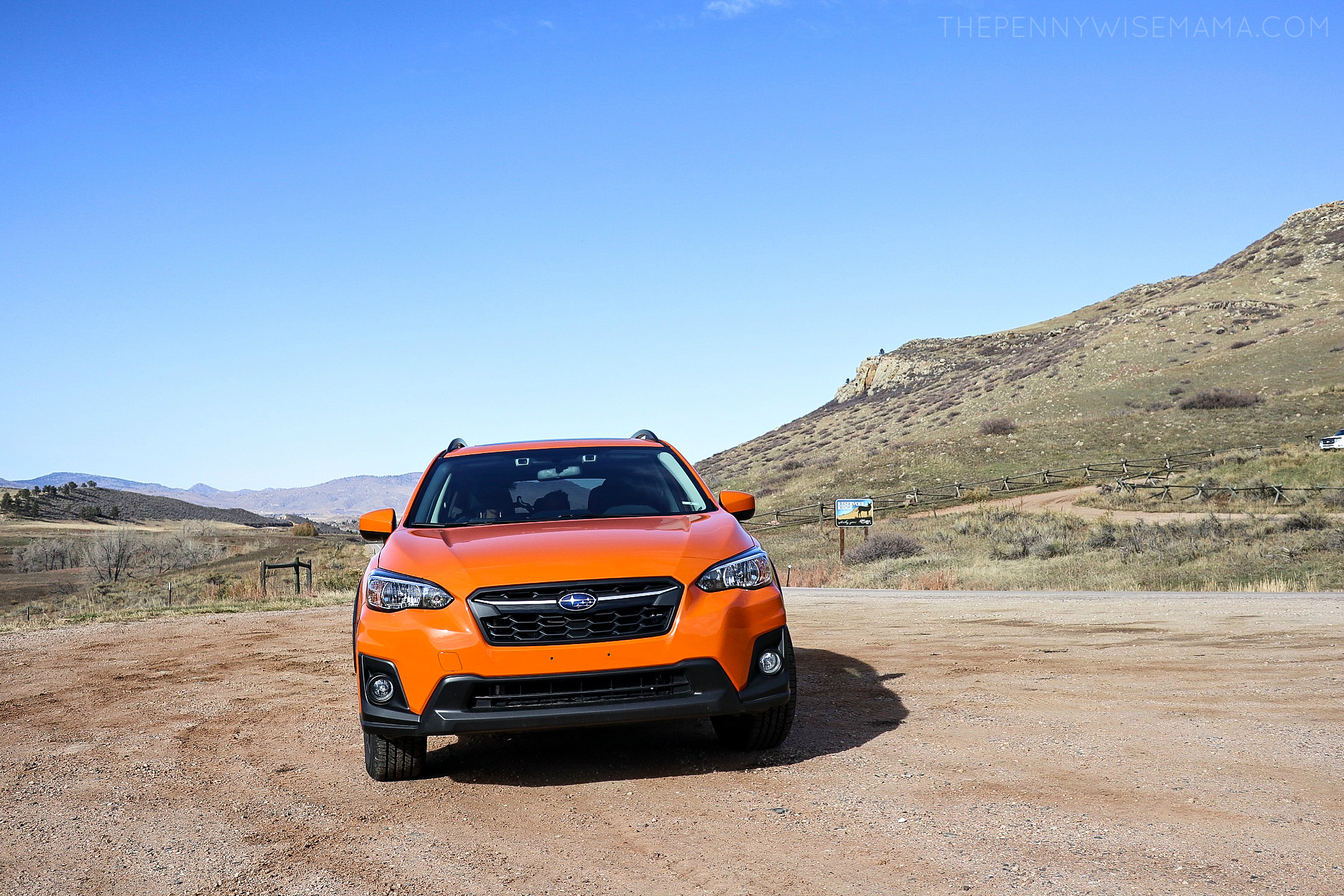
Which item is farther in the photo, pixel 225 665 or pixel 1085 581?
pixel 1085 581

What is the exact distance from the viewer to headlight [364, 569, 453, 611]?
17.1 ft

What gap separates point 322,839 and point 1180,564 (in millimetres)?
20596

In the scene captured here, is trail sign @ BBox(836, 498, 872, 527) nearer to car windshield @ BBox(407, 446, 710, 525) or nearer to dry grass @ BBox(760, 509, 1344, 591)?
dry grass @ BBox(760, 509, 1344, 591)

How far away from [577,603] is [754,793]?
124 cm

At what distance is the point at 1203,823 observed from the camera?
14.3 feet

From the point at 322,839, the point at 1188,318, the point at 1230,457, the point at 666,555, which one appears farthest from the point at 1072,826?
the point at 1188,318

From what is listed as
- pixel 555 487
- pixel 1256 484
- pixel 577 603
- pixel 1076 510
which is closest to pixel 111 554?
pixel 1076 510

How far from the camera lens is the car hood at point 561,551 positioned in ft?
17.0

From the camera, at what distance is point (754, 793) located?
5098mm

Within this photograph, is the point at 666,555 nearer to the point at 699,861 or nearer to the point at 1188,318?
the point at 699,861

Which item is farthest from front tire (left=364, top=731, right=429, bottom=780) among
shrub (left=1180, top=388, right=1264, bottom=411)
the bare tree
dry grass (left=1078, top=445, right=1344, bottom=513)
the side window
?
shrub (left=1180, top=388, right=1264, bottom=411)

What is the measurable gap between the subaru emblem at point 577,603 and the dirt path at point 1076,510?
84.6ft

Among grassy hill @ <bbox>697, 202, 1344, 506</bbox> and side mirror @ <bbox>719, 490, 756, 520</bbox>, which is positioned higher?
grassy hill @ <bbox>697, 202, 1344, 506</bbox>

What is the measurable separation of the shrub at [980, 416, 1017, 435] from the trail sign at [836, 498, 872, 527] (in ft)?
119
